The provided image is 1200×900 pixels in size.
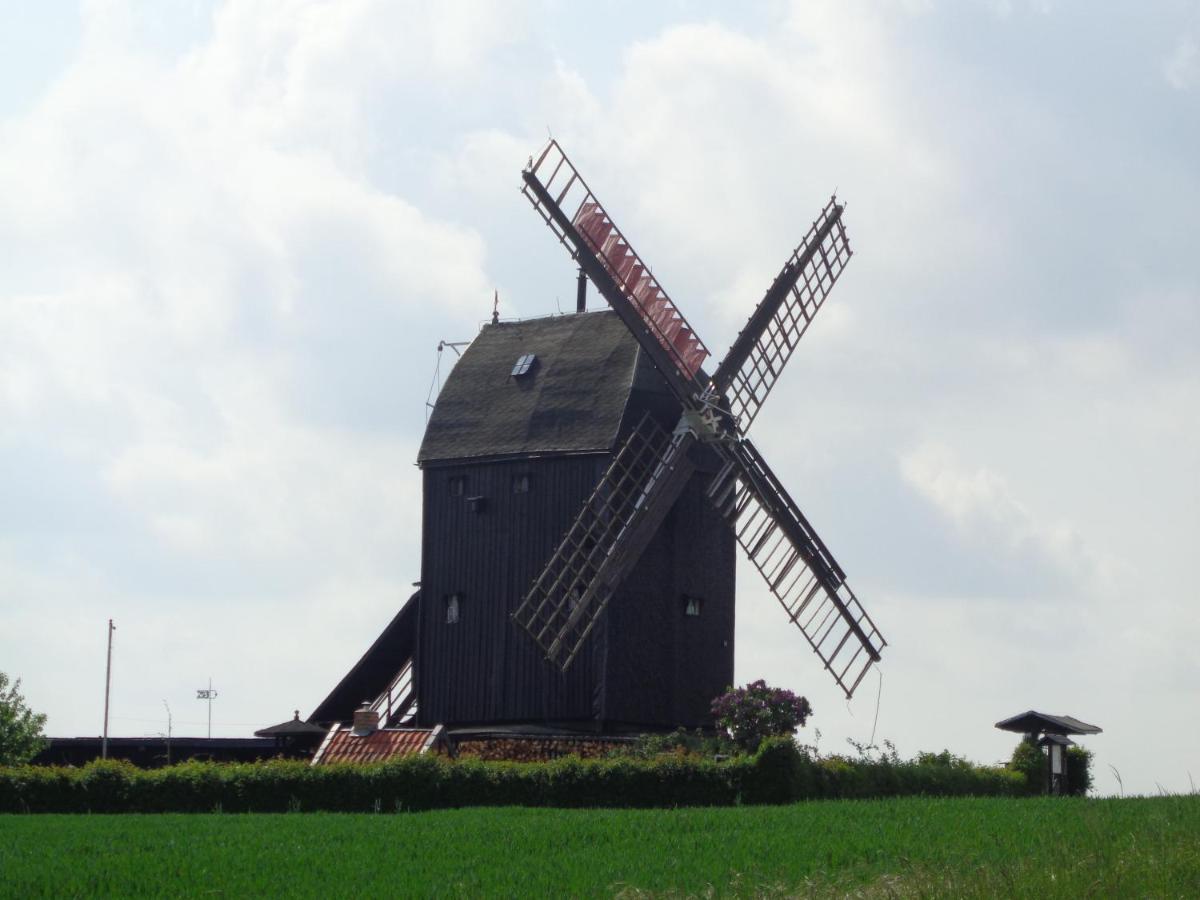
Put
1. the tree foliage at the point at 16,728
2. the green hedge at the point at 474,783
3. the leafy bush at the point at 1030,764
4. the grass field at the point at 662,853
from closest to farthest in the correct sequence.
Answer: the grass field at the point at 662,853 → the green hedge at the point at 474,783 → the leafy bush at the point at 1030,764 → the tree foliage at the point at 16,728

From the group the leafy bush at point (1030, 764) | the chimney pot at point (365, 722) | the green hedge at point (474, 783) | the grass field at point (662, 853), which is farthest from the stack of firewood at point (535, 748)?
the leafy bush at point (1030, 764)

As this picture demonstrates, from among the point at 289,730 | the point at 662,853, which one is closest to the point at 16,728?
the point at 289,730

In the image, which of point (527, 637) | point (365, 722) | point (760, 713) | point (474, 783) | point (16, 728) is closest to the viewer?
point (474, 783)

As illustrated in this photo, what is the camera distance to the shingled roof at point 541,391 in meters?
36.2

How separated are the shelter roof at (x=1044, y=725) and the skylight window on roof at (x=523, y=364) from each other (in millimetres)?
11856

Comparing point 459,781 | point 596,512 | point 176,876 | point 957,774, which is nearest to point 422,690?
point 596,512

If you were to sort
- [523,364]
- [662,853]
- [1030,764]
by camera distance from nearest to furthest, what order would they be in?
[662,853]
[1030,764]
[523,364]

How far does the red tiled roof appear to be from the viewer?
1364 inches

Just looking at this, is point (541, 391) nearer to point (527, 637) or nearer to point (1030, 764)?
point (527, 637)

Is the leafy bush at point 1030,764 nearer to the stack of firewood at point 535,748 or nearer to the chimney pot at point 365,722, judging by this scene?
the stack of firewood at point 535,748

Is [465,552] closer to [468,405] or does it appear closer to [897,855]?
[468,405]

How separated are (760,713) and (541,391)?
8.78 metres

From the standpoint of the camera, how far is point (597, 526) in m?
35.2

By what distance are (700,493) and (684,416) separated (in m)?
1.88
